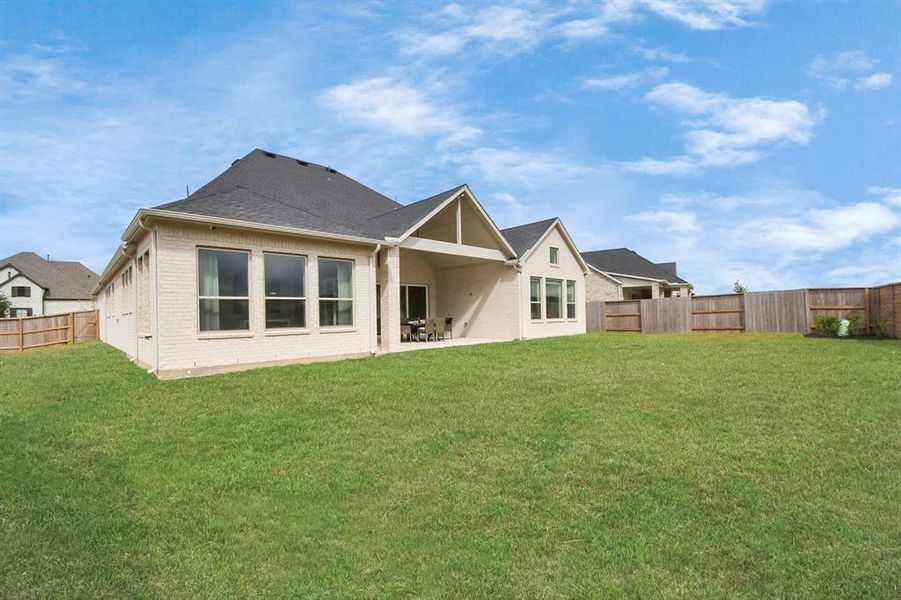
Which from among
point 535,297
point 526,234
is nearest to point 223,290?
point 535,297

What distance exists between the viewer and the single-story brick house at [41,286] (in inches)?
1700

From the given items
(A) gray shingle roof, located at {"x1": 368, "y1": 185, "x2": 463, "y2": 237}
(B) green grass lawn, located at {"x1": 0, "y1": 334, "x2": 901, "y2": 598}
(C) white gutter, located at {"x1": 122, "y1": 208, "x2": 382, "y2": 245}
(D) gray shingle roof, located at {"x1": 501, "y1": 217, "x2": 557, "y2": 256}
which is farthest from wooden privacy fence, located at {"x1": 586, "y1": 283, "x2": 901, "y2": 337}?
(C) white gutter, located at {"x1": 122, "y1": 208, "x2": 382, "y2": 245}

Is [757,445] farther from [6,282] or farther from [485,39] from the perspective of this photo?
[6,282]

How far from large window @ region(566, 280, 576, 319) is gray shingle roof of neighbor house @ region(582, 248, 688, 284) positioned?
11.9 metres

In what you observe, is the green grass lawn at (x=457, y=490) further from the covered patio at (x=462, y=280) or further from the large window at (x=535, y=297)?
the large window at (x=535, y=297)

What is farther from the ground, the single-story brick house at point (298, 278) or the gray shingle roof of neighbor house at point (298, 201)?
the gray shingle roof of neighbor house at point (298, 201)

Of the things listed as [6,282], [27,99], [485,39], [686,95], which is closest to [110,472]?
[485,39]

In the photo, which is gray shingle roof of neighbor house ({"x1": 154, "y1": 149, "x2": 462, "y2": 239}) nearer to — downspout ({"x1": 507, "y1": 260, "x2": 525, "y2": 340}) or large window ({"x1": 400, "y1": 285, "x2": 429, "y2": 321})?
large window ({"x1": 400, "y1": 285, "x2": 429, "y2": 321})

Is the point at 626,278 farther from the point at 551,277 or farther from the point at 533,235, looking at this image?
the point at 533,235

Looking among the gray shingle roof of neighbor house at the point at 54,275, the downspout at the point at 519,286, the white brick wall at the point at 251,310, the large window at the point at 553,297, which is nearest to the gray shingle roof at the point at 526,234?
the downspout at the point at 519,286

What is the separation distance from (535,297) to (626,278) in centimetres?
1703

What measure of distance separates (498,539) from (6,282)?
194 ft

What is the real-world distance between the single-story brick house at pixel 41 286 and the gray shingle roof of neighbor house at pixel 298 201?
3192 cm

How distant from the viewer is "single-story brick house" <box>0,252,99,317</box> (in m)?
43.2
